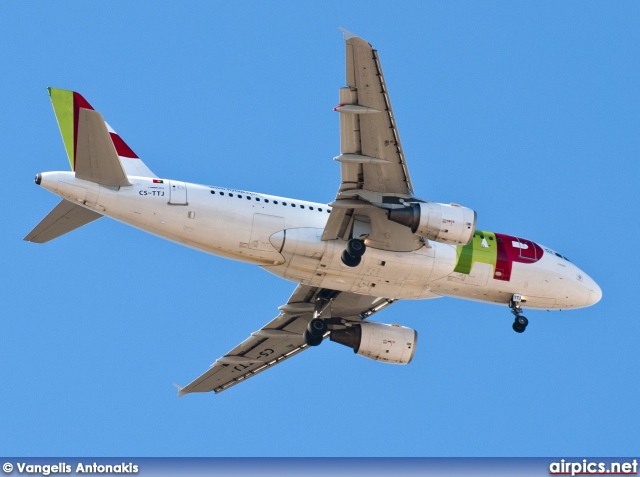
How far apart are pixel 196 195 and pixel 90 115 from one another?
4977 mm

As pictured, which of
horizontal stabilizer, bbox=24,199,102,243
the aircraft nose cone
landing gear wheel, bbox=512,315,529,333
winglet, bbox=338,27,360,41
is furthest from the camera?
the aircraft nose cone

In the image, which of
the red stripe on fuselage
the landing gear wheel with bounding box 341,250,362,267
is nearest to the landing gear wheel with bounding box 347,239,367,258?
the landing gear wheel with bounding box 341,250,362,267

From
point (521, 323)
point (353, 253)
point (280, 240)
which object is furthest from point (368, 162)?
point (521, 323)

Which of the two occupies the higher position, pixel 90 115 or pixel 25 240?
pixel 90 115

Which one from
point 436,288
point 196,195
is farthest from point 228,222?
point 436,288

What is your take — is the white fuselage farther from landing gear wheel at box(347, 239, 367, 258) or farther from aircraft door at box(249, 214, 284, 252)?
landing gear wheel at box(347, 239, 367, 258)

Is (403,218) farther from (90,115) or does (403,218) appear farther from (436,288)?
(90,115)

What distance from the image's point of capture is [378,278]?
4500cm

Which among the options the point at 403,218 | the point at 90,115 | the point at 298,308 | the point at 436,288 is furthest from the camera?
the point at 298,308

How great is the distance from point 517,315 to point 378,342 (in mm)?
5503

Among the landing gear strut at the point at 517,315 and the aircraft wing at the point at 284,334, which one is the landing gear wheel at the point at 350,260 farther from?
the landing gear strut at the point at 517,315

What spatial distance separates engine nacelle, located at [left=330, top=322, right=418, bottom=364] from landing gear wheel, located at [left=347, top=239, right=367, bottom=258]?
21.4ft

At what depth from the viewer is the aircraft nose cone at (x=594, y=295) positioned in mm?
48469

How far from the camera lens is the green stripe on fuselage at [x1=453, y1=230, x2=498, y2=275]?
151 ft
